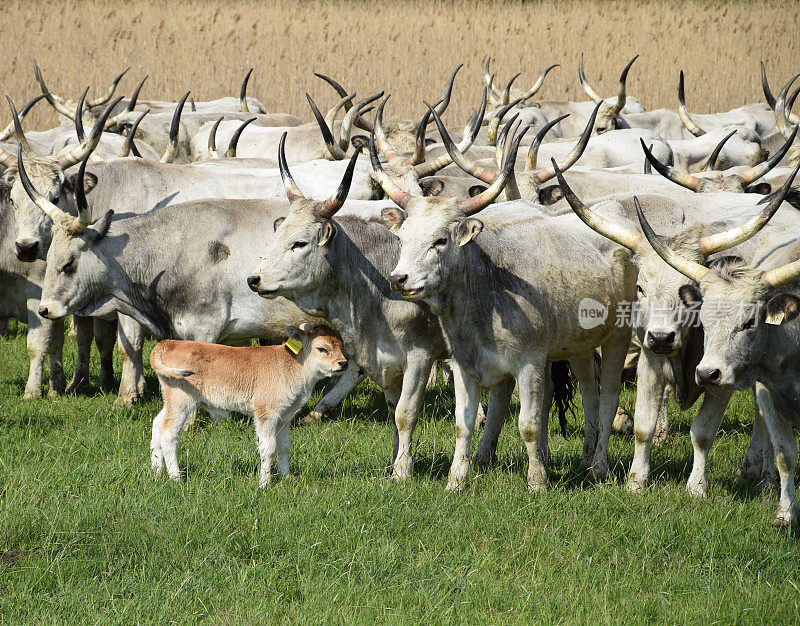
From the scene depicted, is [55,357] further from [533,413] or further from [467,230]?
[533,413]

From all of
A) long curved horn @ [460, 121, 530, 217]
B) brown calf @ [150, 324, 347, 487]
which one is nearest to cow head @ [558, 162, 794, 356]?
long curved horn @ [460, 121, 530, 217]

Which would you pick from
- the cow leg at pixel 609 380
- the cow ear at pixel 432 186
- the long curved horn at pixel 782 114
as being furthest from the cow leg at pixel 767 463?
the long curved horn at pixel 782 114

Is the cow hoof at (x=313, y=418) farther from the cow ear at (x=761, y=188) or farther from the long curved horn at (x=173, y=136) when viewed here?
the cow ear at (x=761, y=188)

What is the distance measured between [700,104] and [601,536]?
70.2ft

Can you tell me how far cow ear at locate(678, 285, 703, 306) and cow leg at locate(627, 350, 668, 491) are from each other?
853 millimetres

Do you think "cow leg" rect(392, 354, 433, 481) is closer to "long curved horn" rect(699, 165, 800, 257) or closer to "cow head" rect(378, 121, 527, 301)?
"cow head" rect(378, 121, 527, 301)

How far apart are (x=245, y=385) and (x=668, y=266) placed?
2.72m

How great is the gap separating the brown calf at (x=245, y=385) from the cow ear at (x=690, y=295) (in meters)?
2.08

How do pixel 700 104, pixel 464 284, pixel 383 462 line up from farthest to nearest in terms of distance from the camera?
pixel 700 104 < pixel 383 462 < pixel 464 284

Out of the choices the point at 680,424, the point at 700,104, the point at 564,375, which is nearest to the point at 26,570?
the point at 564,375

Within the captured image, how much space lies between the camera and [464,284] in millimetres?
5918

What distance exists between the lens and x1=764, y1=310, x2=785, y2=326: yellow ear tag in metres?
4.98

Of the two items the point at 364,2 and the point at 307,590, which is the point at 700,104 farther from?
the point at 307,590

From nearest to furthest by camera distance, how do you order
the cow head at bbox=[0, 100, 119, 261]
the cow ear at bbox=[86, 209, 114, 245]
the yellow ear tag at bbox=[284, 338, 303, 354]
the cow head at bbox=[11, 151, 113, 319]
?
the yellow ear tag at bbox=[284, 338, 303, 354], the cow head at bbox=[11, 151, 113, 319], the cow ear at bbox=[86, 209, 114, 245], the cow head at bbox=[0, 100, 119, 261]
